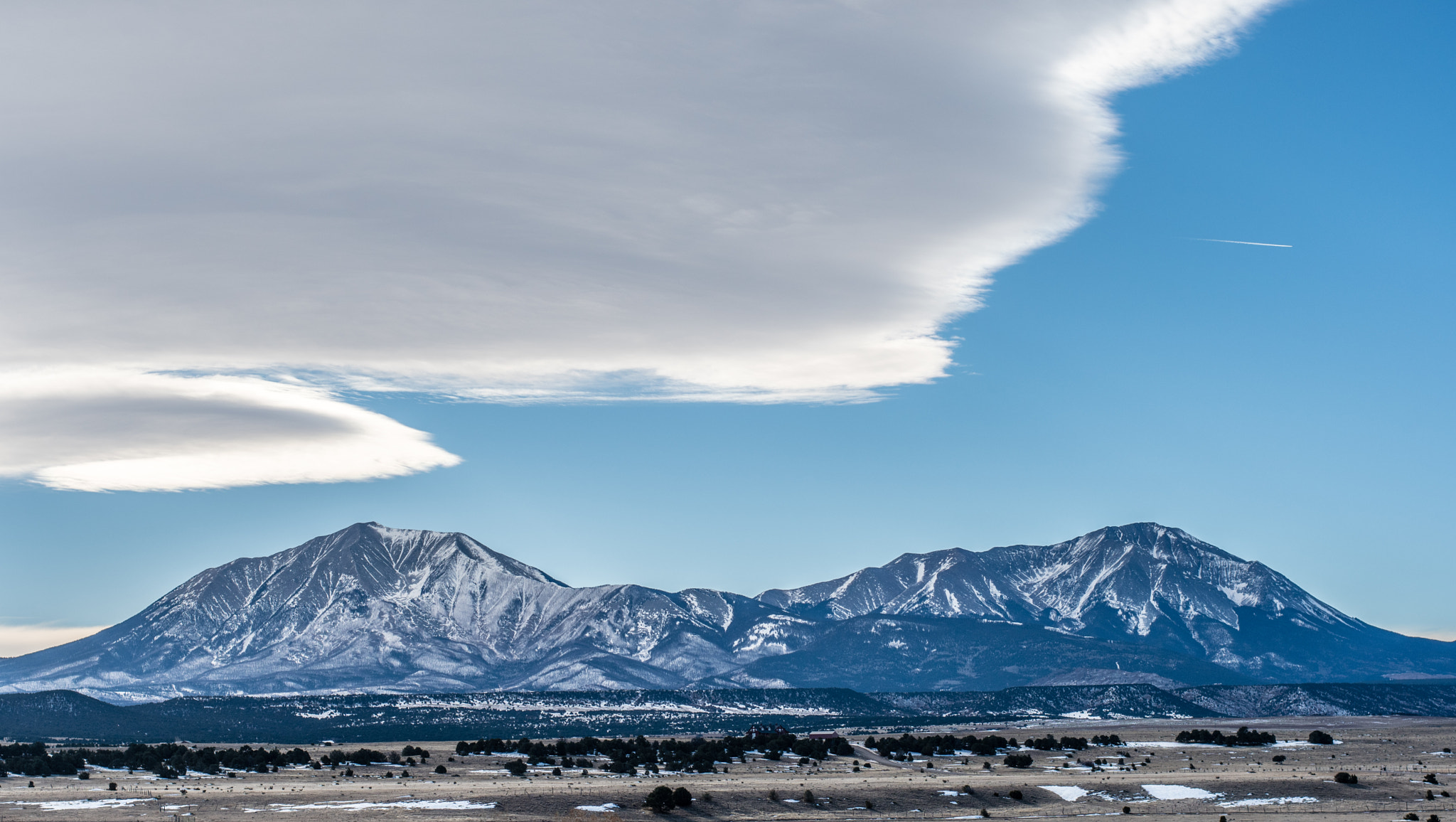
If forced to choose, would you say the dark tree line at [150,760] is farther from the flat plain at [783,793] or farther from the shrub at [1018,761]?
the shrub at [1018,761]

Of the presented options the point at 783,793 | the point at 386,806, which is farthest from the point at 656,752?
the point at 386,806

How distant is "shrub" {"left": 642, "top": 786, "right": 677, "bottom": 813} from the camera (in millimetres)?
118688

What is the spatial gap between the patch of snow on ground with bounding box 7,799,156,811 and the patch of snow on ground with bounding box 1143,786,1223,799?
92.8 m

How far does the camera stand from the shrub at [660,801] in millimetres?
118688

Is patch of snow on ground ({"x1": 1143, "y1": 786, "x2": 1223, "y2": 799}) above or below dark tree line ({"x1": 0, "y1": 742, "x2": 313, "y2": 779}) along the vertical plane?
below

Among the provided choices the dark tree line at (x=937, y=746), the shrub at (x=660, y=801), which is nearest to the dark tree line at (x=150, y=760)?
the shrub at (x=660, y=801)

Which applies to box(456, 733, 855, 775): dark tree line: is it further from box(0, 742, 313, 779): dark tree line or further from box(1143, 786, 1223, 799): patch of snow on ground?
box(1143, 786, 1223, 799): patch of snow on ground

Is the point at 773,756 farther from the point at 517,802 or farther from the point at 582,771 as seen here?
the point at 517,802

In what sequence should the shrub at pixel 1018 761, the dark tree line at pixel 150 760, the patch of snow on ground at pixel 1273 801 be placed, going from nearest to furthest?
1. the patch of snow on ground at pixel 1273 801
2. the dark tree line at pixel 150 760
3. the shrub at pixel 1018 761

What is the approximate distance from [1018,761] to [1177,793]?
98.7ft

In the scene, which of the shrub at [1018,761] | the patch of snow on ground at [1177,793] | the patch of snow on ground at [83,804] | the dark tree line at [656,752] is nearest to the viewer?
the patch of snow on ground at [83,804]

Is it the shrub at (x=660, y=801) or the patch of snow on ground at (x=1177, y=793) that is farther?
the patch of snow on ground at (x=1177, y=793)

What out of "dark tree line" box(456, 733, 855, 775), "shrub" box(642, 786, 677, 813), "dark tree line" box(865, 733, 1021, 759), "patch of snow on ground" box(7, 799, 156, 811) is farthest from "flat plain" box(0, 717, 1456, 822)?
"dark tree line" box(865, 733, 1021, 759)

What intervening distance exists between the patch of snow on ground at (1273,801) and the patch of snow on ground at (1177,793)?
9.42 feet
